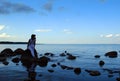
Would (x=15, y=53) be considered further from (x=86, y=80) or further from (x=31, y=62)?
(x=86, y=80)

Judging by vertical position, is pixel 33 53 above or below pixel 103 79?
above

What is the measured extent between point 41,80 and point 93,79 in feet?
15.9

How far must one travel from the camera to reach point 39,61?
31.6 metres

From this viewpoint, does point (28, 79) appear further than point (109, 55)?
No

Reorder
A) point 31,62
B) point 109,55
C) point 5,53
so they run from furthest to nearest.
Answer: point 109,55, point 5,53, point 31,62

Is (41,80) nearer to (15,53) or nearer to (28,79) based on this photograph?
(28,79)

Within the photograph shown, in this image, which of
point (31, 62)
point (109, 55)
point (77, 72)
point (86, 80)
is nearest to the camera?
point (86, 80)

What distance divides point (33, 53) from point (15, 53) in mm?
19776

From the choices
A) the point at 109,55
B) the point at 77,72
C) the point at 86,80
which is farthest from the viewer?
the point at 109,55

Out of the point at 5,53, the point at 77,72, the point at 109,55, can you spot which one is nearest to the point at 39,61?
the point at 77,72

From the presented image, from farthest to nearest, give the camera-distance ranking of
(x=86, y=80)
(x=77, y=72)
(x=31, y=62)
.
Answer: (x=31, y=62), (x=77, y=72), (x=86, y=80)

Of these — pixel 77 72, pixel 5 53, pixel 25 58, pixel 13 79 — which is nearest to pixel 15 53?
pixel 5 53

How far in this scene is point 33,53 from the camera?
28.5 metres

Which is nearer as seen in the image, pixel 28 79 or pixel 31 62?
pixel 28 79
